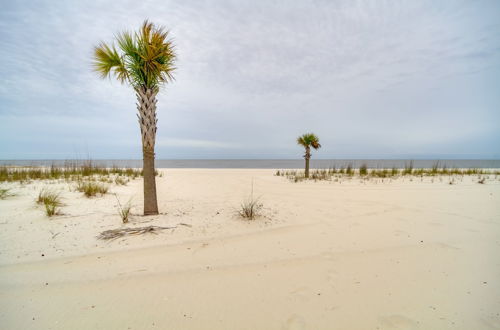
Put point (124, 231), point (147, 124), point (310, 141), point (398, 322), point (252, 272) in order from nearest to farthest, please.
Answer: point (398, 322) → point (252, 272) → point (124, 231) → point (147, 124) → point (310, 141)

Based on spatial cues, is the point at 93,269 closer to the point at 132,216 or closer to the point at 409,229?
the point at 132,216

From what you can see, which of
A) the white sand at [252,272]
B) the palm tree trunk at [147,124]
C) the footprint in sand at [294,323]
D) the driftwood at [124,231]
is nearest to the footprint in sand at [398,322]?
the white sand at [252,272]

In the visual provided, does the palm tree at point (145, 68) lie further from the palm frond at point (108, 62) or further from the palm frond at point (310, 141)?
the palm frond at point (310, 141)

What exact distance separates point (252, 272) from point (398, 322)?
1468 millimetres

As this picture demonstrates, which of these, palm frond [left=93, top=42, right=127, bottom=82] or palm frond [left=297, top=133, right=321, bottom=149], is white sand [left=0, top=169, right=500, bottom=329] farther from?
palm frond [left=297, top=133, right=321, bottom=149]

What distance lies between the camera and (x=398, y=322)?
1.89 meters

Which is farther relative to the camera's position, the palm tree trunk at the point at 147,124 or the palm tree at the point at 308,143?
the palm tree at the point at 308,143

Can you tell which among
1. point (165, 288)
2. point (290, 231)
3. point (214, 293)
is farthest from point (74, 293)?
point (290, 231)

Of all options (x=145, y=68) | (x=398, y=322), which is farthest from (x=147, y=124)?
(x=398, y=322)

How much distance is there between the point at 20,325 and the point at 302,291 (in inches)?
97.5

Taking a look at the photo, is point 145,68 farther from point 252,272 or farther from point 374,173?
point 374,173

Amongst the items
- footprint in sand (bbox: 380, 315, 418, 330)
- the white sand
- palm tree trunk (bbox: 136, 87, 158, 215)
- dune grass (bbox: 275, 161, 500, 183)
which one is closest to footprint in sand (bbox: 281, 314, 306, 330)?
the white sand

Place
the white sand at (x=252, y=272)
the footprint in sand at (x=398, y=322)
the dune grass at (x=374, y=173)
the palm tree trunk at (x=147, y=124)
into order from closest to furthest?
the footprint in sand at (x=398, y=322) → the white sand at (x=252, y=272) → the palm tree trunk at (x=147, y=124) → the dune grass at (x=374, y=173)

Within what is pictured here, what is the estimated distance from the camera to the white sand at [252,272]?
197cm
